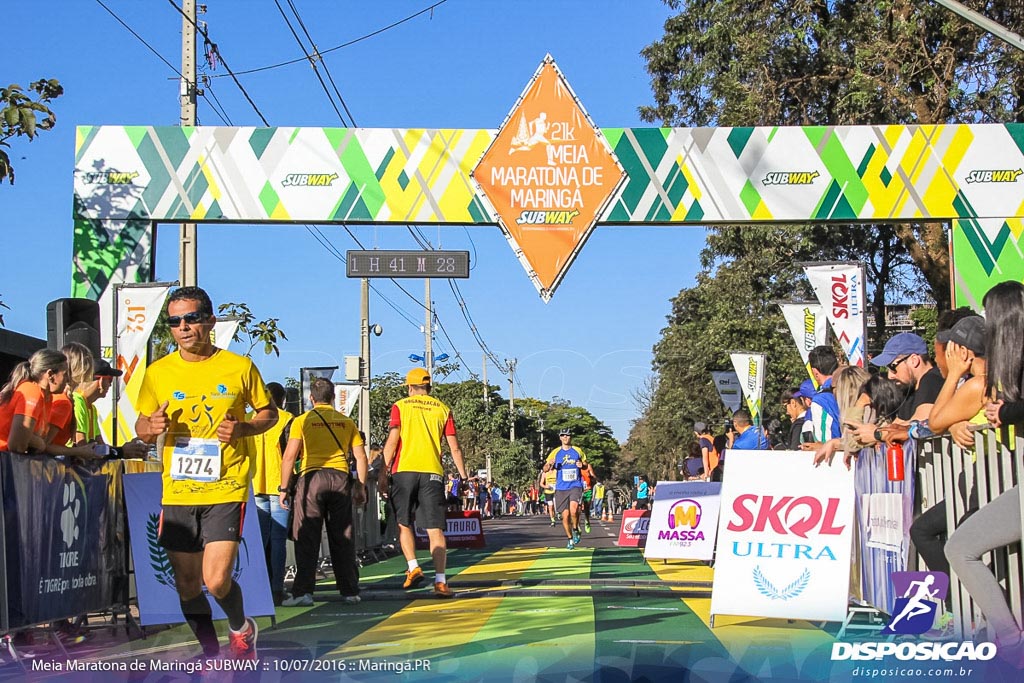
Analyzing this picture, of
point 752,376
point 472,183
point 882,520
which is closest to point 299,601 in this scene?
point 882,520

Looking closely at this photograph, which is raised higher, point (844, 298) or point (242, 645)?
point (844, 298)

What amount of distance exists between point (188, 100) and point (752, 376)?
470 inches

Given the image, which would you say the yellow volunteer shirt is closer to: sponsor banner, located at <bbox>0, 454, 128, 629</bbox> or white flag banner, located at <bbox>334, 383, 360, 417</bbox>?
sponsor banner, located at <bbox>0, 454, 128, 629</bbox>

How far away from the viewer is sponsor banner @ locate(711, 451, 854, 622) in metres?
7.66

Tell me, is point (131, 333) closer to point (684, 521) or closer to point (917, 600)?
point (684, 521)

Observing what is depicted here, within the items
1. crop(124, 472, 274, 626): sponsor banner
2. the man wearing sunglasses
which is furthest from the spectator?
crop(124, 472, 274, 626): sponsor banner

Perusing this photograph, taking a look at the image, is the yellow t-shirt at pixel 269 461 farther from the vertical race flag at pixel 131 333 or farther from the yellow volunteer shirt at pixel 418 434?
the vertical race flag at pixel 131 333

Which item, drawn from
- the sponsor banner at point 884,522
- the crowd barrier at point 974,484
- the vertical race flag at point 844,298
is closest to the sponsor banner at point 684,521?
the vertical race flag at point 844,298

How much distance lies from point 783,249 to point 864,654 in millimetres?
22878

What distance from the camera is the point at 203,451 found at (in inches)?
251

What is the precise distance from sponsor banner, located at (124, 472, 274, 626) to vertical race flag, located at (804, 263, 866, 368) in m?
8.89

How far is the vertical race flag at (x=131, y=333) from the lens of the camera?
14.1 m

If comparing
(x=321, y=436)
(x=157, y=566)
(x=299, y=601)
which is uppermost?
(x=321, y=436)

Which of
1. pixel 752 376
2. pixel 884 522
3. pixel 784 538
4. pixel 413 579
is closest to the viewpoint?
pixel 784 538
